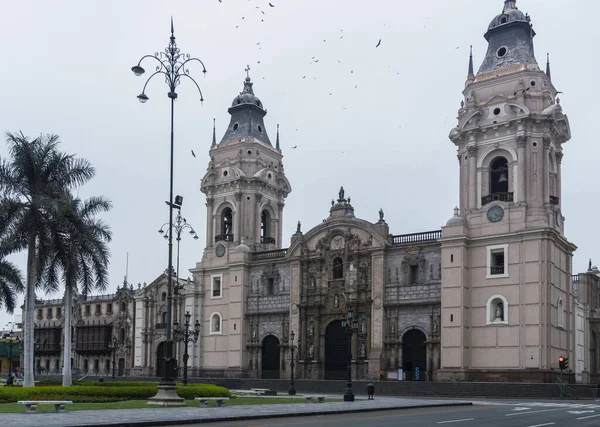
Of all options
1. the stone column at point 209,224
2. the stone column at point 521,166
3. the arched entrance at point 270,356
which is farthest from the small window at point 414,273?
the stone column at point 209,224

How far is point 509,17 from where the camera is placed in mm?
57062

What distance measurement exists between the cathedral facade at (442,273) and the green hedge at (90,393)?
18977mm

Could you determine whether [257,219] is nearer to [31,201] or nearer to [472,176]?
[472,176]

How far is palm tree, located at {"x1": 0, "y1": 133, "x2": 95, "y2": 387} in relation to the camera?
37688mm

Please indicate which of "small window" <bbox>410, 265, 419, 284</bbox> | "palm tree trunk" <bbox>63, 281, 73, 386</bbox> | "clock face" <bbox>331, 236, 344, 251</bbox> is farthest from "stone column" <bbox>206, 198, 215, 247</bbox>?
"palm tree trunk" <bbox>63, 281, 73, 386</bbox>

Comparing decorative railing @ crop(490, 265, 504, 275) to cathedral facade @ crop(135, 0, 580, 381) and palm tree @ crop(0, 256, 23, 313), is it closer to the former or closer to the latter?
cathedral facade @ crop(135, 0, 580, 381)

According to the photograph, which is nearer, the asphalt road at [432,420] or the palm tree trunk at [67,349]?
the asphalt road at [432,420]

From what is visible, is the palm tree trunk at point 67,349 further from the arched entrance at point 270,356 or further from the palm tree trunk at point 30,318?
the arched entrance at point 270,356

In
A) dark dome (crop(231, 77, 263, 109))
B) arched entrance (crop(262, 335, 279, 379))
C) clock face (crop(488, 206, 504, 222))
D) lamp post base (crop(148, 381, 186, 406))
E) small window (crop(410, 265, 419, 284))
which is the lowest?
arched entrance (crop(262, 335, 279, 379))

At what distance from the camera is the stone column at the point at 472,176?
182 feet

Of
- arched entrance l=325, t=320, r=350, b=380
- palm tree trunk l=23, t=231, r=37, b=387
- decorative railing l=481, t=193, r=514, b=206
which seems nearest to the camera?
palm tree trunk l=23, t=231, r=37, b=387

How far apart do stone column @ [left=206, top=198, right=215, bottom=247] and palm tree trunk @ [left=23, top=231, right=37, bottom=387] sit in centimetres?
3296

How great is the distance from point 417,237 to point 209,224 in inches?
870

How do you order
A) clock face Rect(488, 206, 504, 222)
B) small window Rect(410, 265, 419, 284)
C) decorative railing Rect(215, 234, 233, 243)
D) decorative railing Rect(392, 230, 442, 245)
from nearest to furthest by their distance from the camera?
clock face Rect(488, 206, 504, 222) < decorative railing Rect(392, 230, 442, 245) < small window Rect(410, 265, 419, 284) < decorative railing Rect(215, 234, 233, 243)
